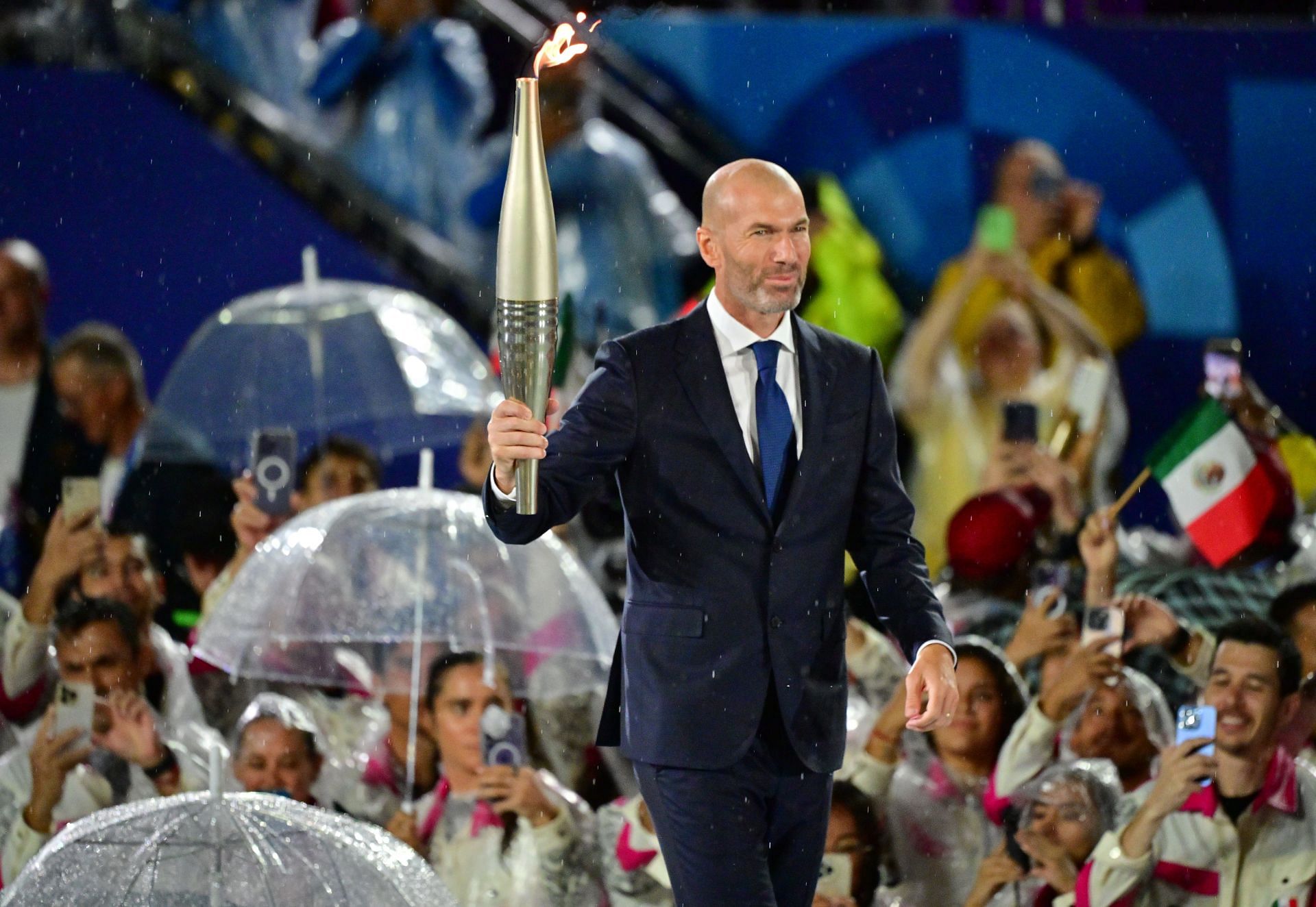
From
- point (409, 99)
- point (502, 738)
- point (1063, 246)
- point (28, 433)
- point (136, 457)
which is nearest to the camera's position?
point (502, 738)

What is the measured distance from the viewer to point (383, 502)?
18.2 ft

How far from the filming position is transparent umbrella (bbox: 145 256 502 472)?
6793 millimetres

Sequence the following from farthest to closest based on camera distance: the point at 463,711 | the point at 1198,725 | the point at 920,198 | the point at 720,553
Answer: the point at 920,198
the point at 463,711
the point at 1198,725
the point at 720,553

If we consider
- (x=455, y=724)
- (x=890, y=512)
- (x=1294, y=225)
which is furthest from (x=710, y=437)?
(x=1294, y=225)

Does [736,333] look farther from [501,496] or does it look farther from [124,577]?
[124,577]

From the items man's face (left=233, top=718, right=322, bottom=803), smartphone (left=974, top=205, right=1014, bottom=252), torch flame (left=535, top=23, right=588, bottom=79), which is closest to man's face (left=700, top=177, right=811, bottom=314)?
torch flame (left=535, top=23, right=588, bottom=79)

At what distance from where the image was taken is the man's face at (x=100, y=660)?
222 inches

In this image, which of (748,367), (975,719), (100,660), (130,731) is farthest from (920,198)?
(748,367)

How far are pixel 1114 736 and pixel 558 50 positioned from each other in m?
2.86

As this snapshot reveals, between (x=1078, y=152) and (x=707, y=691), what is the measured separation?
5170mm

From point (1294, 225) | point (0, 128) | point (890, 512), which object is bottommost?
point (890, 512)

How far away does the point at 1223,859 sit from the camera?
16.2ft

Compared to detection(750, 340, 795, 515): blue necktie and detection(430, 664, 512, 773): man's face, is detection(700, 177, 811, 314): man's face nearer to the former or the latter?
detection(750, 340, 795, 515): blue necktie

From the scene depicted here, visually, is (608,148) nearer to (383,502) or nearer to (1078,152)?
(1078,152)
